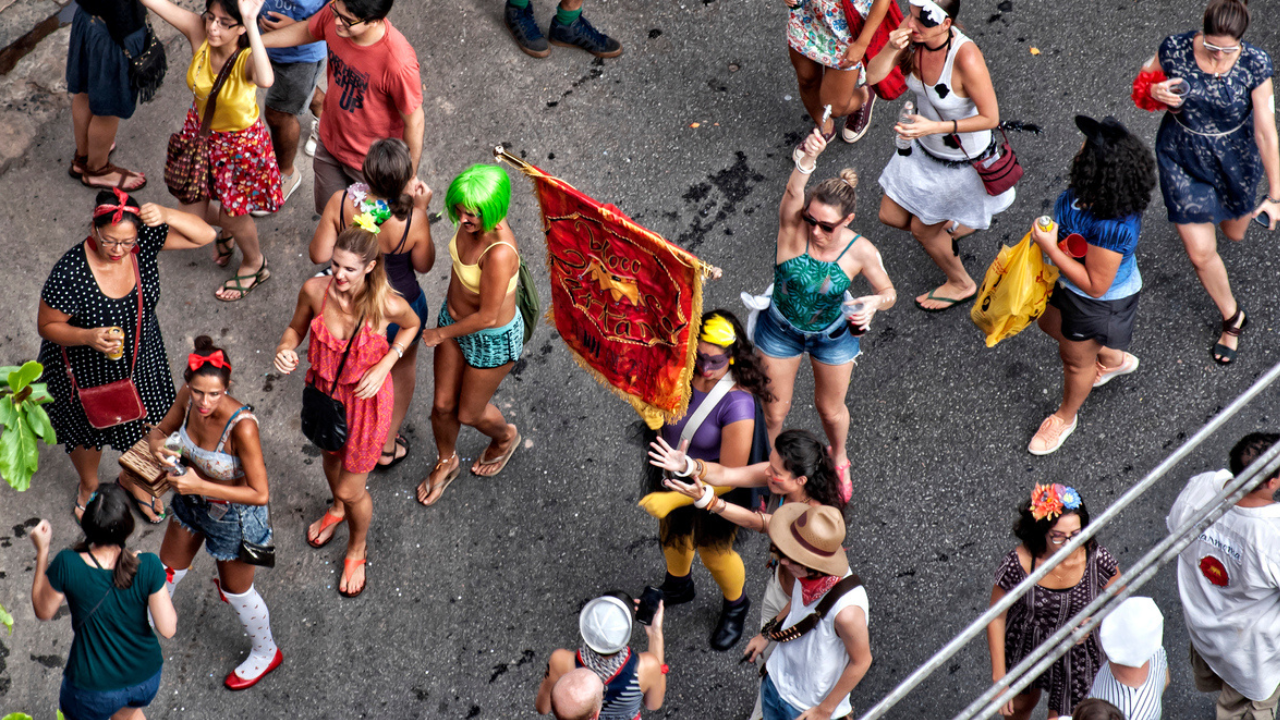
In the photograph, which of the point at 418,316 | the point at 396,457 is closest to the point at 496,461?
the point at 396,457

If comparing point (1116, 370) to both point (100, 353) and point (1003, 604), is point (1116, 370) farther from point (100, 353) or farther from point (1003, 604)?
point (100, 353)

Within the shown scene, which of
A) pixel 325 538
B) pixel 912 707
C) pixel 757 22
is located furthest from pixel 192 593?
pixel 757 22

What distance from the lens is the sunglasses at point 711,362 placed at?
4648 mm

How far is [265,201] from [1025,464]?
14.1 feet

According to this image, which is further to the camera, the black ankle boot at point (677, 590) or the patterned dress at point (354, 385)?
the black ankle boot at point (677, 590)

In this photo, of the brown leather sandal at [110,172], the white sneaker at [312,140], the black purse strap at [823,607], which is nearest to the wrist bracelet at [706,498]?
the black purse strap at [823,607]

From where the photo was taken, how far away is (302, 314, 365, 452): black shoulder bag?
16.7 ft

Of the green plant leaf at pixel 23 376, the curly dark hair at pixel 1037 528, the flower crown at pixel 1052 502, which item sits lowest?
the curly dark hair at pixel 1037 528

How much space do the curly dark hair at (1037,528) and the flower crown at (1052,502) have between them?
0.06 ft

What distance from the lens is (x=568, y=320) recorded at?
17.4ft

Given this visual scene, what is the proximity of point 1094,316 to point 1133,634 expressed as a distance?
181 cm

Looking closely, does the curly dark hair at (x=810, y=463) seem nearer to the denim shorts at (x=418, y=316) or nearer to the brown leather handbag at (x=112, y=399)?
the denim shorts at (x=418, y=316)

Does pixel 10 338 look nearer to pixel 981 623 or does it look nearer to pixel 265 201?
pixel 265 201

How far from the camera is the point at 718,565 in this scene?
5.22 metres
